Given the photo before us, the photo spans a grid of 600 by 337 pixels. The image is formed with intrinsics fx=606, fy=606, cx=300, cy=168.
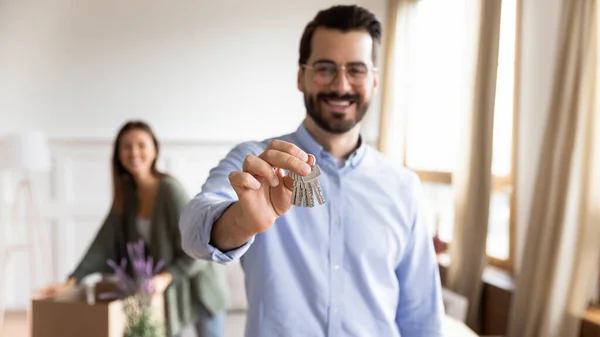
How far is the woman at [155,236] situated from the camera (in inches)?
96.3

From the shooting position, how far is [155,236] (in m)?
2.46

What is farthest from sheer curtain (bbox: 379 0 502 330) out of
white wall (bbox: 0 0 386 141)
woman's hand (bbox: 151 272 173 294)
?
woman's hand (bbox: 151 272 173 294)

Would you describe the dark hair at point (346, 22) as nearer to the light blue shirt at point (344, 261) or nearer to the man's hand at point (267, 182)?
the light blue shirt at point (344, 261)

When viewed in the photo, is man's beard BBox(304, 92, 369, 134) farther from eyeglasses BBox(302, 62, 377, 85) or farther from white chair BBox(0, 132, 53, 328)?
white chair BBox(0, 132, 53, 328)

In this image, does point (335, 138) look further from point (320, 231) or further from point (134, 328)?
point (134, 328)

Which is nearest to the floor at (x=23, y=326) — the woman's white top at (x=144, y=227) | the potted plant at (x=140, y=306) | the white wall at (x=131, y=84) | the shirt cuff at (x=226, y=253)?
the white wall at (x=131, y=84)

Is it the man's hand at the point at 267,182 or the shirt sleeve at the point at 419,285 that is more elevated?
the man's hand at the point at 267,182

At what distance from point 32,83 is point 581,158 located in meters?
4.11

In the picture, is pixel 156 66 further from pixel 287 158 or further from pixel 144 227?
pixel 287 158

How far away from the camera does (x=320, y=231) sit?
131 cm

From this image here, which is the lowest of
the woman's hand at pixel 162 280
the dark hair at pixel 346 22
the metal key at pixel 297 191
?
the woman's hand at pixel 162 280

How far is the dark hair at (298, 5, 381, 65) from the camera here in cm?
133

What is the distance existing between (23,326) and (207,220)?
393 cm

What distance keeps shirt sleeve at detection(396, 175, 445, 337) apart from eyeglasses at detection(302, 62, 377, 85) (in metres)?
0.31
